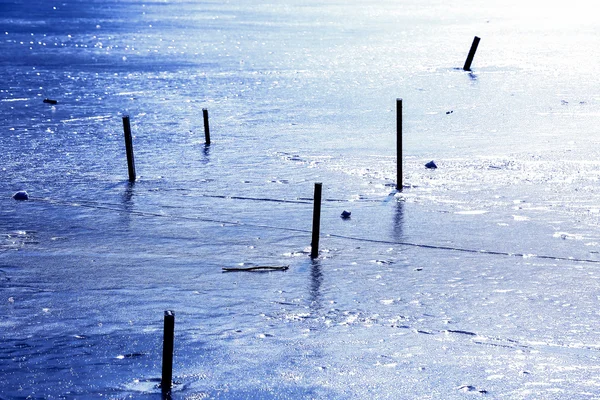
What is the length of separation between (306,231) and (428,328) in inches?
166

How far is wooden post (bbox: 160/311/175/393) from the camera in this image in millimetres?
7246

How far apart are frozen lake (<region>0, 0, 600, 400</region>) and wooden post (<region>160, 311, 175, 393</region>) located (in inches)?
5.9

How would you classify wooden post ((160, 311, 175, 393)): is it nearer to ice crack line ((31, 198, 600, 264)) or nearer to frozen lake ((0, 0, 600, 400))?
frozen lake ((0, 0, 600, 400))

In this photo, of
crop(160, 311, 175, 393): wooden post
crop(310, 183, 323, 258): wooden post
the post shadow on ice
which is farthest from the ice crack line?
crop(160, 311, 175, 393): wooden post

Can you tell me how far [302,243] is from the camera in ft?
42.8

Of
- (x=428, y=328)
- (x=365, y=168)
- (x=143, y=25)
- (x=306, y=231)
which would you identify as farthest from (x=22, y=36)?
(x=428, y=328)

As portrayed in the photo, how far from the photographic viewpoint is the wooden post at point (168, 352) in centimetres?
725

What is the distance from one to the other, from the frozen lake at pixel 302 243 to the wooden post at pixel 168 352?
15cm

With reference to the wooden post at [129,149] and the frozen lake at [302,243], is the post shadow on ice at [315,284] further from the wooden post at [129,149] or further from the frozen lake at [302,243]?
the wooden post at [129,149]

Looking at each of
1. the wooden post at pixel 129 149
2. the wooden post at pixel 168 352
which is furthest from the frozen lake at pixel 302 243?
the wooden post at pixel 129 149

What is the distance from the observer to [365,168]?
1798 cm

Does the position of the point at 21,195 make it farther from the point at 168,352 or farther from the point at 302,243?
the point at 168,352

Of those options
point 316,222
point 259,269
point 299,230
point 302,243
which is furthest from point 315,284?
point 299,230

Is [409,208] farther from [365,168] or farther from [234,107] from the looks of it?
[234,107]
